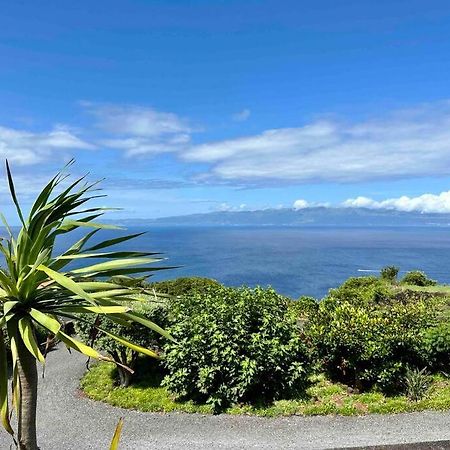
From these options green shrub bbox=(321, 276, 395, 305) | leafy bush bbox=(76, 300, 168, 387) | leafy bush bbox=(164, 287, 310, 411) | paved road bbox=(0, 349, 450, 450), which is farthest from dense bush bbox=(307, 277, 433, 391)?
green shrub bbox=(321, 276, 395, 305)

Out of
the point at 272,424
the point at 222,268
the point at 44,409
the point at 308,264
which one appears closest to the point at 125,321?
the point at 272,424

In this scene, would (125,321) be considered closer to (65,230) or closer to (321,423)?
(65,230)

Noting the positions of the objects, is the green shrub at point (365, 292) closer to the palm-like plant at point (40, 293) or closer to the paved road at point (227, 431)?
the paved road at point (227, 431)

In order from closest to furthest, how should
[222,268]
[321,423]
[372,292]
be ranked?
[321,423], [372,292], [222,268]

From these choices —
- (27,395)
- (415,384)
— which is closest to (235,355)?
(415,384)

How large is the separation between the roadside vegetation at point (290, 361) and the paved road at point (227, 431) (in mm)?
348

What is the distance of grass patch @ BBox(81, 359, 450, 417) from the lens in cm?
825

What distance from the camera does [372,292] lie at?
1884 cm

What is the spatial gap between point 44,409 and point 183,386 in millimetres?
3215

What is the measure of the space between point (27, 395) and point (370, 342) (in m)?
7.31

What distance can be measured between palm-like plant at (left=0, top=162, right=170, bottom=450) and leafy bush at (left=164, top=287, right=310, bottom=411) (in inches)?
218

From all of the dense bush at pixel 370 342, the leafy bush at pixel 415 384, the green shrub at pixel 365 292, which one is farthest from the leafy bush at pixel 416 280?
the leafy bush at pixel 415 384

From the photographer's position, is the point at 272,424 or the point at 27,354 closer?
the point at 27,354

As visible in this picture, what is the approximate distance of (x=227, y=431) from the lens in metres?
7.82
